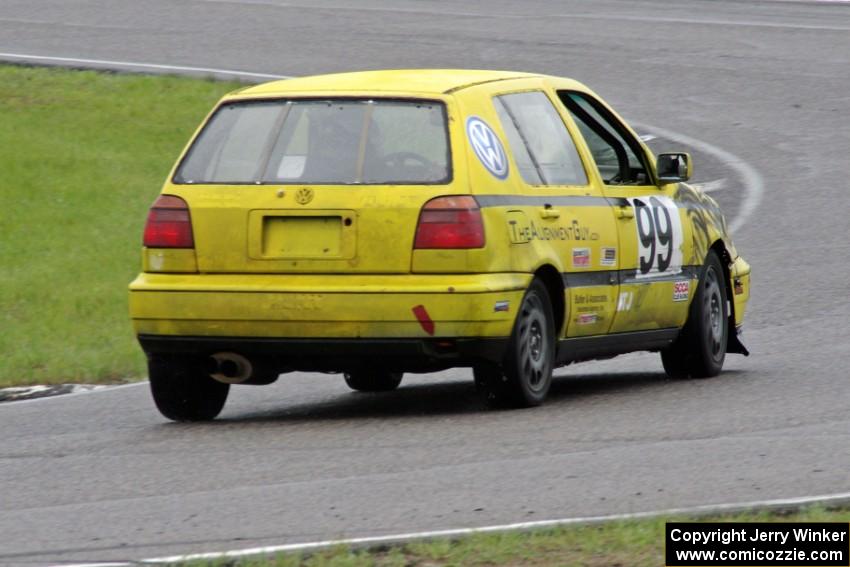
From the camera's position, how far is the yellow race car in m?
8.52

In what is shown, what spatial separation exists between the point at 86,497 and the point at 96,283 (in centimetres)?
688

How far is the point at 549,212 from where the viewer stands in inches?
360

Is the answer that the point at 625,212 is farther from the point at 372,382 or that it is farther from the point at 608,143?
the point at 372,382

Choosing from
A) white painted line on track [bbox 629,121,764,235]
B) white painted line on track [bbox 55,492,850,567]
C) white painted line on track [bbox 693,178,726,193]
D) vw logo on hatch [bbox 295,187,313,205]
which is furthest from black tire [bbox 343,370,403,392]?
white painted line on track [bbox 693,178,726,193]

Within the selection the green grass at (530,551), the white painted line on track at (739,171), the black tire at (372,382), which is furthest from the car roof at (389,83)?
the white painted line on track at (739,171)

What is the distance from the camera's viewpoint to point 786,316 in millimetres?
12859

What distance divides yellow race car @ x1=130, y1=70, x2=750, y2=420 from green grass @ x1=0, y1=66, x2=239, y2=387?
2.55 meters

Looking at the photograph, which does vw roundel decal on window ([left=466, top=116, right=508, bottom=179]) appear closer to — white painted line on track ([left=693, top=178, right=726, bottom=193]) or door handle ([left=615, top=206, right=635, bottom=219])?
door handle ([left=615, top=206, right=635, bottom=219])

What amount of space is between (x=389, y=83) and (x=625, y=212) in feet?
5.16

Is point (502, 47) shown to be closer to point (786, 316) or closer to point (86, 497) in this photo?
point (786, 316)

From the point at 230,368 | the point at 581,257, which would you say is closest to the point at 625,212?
the point at 581,257

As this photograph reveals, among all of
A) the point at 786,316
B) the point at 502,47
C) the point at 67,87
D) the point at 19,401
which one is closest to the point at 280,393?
the point at 19,401

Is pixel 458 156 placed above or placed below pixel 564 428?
above

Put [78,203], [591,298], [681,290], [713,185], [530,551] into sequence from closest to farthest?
1. [530,551]
2. [591,298]
3. [681,290]
4. [78,203]
5. [713,185]
